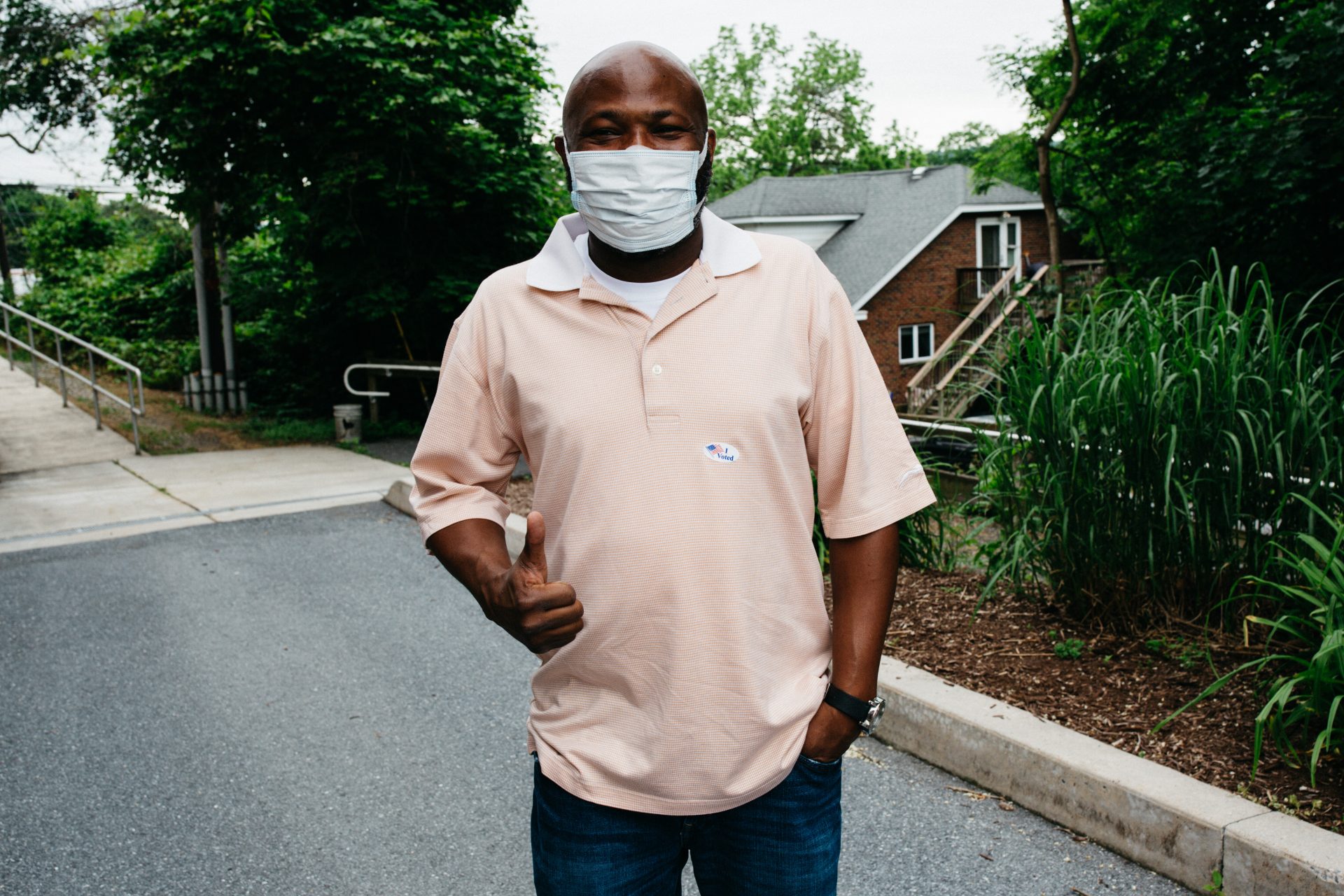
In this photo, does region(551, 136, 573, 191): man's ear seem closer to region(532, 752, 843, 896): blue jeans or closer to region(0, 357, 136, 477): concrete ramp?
region(532, 752, 843, 896): blue jeans

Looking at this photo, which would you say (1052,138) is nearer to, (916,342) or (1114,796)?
(1114,796)

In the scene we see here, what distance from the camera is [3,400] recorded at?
15.3 metres

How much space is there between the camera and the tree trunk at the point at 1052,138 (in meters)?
11.0

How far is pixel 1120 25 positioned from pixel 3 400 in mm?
15317

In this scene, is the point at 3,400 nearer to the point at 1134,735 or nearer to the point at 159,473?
the point at 159,473

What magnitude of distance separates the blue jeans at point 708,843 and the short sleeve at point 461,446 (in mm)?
445

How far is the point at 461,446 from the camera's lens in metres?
1.69

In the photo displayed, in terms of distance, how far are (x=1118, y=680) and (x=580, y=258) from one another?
298 centimetres

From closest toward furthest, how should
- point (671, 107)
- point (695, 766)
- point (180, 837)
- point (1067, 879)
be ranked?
point (695, 766)
point (671, 107)
point (1067, 879)
point (180, 837)

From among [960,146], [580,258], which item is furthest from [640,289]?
[960,146]

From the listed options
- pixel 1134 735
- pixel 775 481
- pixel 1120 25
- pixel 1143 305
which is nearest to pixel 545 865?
pixel 775 481

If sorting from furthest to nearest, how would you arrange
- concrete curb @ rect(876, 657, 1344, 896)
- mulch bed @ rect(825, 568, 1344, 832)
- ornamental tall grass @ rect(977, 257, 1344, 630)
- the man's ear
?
1. ornamental tall grass @ rect(977, 257, 1344, 630)
2. mulch bed @ rect(825, 568, 1344, 832)
3. concrete curb @ rect(876, 657, 1344, 896)
4. the man's ear

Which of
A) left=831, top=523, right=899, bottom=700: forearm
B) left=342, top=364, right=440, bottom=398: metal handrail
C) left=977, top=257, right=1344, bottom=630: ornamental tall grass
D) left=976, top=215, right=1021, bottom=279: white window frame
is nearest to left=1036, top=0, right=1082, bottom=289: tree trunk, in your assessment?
left=342, top=364, right=440, bottom=398: metal handrail

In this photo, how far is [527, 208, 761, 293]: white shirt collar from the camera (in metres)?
1.63
